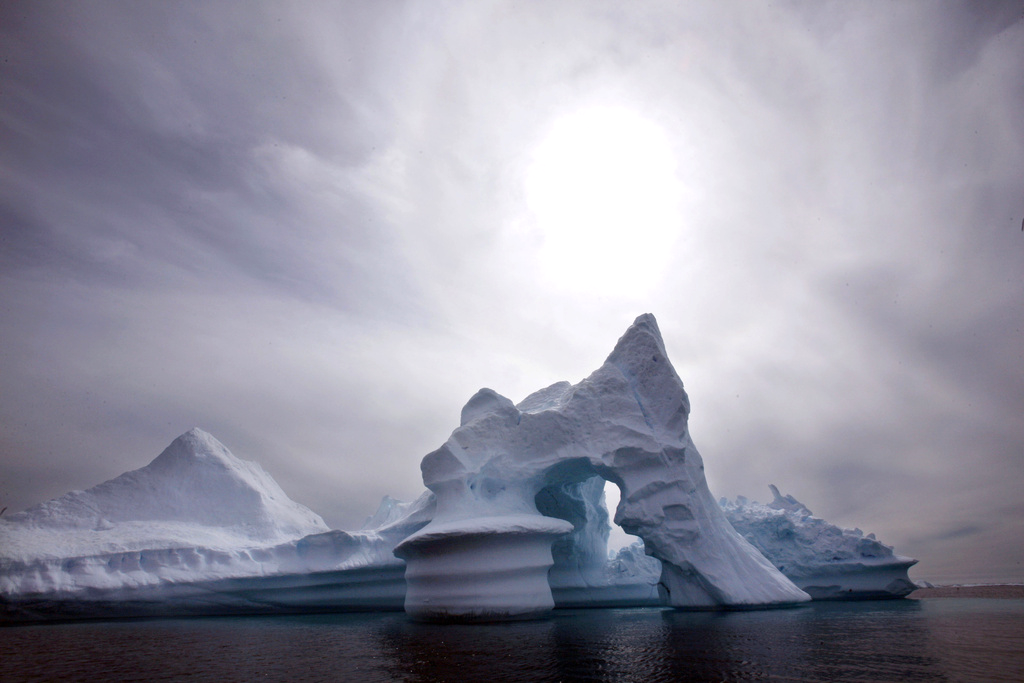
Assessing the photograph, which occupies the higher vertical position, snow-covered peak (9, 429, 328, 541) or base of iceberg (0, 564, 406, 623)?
snow-covered peak (9, 429, 328, 541)

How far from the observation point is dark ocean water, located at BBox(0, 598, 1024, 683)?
16.6ft

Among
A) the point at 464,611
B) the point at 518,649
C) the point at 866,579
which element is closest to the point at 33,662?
the point at 518,649

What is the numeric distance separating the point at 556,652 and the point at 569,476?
8.13m

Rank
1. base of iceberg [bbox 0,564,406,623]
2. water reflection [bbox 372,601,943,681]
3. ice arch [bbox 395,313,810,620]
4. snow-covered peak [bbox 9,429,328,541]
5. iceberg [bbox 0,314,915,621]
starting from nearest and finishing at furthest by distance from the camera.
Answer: water reflection [bbox 372,601,943,681], ice arch [bbox 395,313,810,620], iceberg [bbox 0,314,915,621], base of iceberg [bbox 0,564,406,623], snow-covered peak [bbox 9,429,328,541]

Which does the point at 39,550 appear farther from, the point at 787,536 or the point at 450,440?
the point at 787,536

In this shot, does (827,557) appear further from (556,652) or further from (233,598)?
(233,598)

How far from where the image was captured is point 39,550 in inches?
501

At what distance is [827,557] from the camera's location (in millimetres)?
17000

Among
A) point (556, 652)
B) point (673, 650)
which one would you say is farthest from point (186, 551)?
point (673, 650)

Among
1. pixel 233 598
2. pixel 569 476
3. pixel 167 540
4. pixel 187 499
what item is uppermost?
pixel 569 476

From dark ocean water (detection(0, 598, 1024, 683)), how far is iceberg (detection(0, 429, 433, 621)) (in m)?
2.92

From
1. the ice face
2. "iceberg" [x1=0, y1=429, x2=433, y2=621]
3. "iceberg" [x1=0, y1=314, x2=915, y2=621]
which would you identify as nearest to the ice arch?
"iceberg" [x1=0, y1=314, x2=915, y2=621]

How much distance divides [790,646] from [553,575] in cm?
954

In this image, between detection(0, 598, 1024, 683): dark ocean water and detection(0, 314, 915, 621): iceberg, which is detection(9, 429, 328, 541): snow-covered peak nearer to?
detection(0, 314, 915, 621): iceberg
